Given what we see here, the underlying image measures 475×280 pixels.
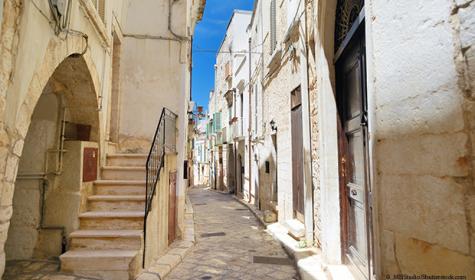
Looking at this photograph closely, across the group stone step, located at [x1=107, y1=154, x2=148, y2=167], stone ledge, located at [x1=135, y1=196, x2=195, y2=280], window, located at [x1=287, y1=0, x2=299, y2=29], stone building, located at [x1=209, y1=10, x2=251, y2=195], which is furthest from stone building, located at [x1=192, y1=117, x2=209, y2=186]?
stone ledge, located at [x1=135, y1=196, x2=195, y2=280]

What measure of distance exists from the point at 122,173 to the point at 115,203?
0.83 m

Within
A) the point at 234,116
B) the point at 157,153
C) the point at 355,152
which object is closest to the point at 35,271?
the point at 157,153

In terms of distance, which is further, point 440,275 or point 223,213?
point 223,213

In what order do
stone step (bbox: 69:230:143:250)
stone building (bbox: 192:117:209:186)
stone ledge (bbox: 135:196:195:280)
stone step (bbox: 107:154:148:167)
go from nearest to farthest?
1. stone ledge (bbox: 135:196:195:280)
2. stone step (bbox: 69:230:143:250)
3. stone step (bbox: 107:154:148:167)
4. stone building (bbox: 192:117:209:186)

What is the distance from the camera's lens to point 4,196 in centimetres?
253

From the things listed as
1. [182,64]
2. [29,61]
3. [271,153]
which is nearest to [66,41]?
[29,61]

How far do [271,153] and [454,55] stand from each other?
733cm

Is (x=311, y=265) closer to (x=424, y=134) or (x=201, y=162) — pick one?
(x=424, y=134)

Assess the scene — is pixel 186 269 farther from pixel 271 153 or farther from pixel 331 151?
pixel 271 153

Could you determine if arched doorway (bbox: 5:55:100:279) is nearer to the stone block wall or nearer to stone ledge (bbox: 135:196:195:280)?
stone ledge (bbox: 135:196:195:280)

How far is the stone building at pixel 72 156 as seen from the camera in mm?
2605

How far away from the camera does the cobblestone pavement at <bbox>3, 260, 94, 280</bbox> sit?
3518mm

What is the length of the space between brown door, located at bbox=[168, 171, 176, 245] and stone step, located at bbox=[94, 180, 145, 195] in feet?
1.95

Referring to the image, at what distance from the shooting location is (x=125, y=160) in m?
5.90
